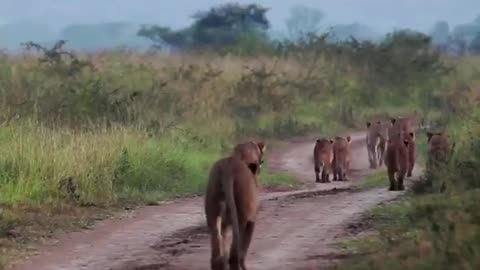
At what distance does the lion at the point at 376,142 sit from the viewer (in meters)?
23.5

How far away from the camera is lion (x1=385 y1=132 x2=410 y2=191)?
16609 mm

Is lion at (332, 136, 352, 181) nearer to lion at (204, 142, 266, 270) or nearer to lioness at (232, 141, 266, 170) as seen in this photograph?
lioness at (232, 141, 266, 170)

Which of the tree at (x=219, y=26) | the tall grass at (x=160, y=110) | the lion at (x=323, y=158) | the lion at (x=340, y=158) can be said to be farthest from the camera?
the tree at (x=219, y=26)

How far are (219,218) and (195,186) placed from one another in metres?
8.31

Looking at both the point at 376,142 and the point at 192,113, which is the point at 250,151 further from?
the point at 192,113

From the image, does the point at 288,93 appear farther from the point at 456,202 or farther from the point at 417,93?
the point at 456,202

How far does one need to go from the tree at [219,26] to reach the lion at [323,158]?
33.3 m

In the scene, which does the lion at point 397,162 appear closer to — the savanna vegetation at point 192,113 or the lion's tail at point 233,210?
the savanna vegetation at point 192,113

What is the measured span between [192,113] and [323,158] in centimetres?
739

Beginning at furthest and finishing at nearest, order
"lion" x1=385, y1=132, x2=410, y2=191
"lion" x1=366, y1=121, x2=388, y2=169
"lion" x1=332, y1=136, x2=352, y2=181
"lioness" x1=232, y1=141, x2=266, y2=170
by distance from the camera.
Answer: "lion" x1=366, y1=121, x2=388, y2=169 < "lion" x1=332, y1=136, x2=352, y2=181 < "lion" x1=385, y1=132, x2=410, y2=191 < "lioness" x1=232, y1=141, x2=266, y2=170

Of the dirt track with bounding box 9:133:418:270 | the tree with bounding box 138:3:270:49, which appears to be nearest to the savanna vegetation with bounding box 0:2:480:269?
the dirt track with bounding box 9:133:418:270

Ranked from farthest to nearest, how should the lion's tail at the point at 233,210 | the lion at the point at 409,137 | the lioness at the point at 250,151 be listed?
the lion at the point at 409,137
the lioness at the point at 250,151
the lion's tail at the point at 233,210

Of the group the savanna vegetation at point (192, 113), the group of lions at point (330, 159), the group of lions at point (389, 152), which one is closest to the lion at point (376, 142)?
the group of lions at point (389, 152)

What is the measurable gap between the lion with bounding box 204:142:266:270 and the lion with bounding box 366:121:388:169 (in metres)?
14.1
